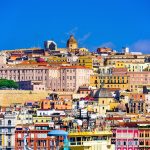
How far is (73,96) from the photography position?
8744 cm

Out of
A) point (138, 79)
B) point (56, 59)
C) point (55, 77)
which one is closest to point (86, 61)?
point (56, 59)

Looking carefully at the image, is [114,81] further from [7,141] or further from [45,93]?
[7,141]

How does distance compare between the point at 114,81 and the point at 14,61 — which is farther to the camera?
the point at 14,61

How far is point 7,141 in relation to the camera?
52875 millimetres

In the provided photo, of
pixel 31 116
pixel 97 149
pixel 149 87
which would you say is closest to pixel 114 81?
pixel 149 87

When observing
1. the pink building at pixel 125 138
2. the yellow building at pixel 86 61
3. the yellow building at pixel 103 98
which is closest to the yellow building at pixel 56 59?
the yellow building at pixel 86 61

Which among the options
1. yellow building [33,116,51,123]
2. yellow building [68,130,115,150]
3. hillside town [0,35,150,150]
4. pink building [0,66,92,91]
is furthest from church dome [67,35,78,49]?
yellow building [68,130,115,150]

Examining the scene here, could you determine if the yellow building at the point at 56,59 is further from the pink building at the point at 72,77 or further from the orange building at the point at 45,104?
the orange building at the point at 45,104

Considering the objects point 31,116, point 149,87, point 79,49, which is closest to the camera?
point 31,116

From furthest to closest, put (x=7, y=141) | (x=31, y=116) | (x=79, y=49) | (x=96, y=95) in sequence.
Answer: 1. (x=79, y=49)
2. (x=96, y=95)
3. (x=31, y=116)
4. (x=7, y=141)

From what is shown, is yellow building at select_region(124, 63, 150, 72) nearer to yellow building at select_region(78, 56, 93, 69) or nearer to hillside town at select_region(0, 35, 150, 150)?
hillside town at select_region(0, 35, 150, 150)

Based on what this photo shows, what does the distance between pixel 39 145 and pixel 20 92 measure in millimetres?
33581

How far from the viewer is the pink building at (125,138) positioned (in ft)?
170

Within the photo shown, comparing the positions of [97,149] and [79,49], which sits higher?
[79,49]
